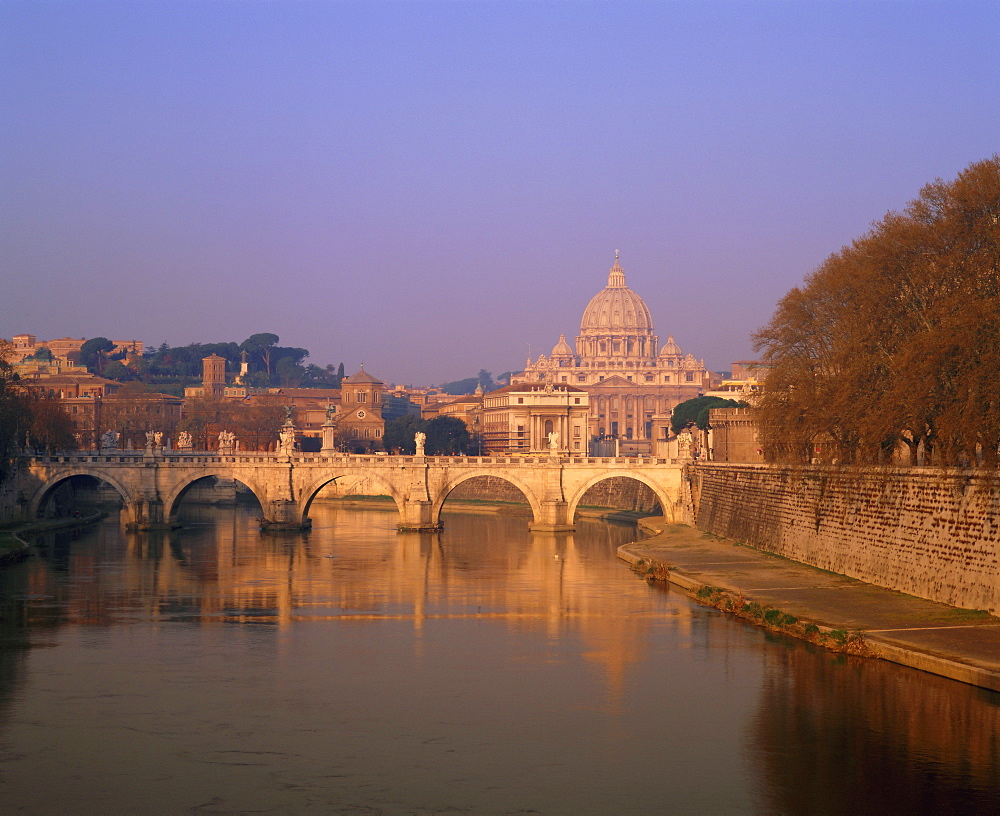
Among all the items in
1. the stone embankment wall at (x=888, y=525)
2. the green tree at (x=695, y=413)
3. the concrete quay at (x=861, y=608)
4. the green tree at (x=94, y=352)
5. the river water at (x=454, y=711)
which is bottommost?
the river water at (x=454, y=711)

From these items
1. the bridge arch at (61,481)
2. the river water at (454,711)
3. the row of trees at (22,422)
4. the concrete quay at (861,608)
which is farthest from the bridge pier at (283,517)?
the river water at (454,711)

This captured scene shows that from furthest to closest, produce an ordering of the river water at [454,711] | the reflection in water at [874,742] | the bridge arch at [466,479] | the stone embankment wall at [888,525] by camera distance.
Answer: the bridge arch at [466,479] < the stone embankment wall at [888,525] < the river water at [454,711] < the reflection in water at [874,742]

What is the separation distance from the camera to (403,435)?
13538 centimetres

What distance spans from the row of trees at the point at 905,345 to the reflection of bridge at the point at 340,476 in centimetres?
2136

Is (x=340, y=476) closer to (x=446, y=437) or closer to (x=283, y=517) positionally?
(x=283, y=517)

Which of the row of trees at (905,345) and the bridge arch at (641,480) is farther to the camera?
the bridge arch at (641,480)

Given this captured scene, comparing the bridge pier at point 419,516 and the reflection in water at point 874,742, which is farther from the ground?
the bridge pier at point 419,516

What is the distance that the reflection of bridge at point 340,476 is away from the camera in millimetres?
67000

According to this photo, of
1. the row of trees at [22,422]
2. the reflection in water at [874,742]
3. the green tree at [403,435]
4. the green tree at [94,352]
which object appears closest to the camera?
the reflection in water at [874,742]

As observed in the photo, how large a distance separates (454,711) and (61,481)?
47871 millimetres

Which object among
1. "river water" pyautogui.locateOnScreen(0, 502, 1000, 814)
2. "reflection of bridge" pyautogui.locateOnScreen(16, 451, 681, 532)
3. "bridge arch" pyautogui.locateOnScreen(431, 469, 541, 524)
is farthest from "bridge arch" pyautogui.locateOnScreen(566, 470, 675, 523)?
"river water" pyautogui.locateOnScreen(0, 502, 1000, 814)

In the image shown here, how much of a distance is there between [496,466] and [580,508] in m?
19.4

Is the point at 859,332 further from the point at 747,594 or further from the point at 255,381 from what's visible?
the point at 255,381

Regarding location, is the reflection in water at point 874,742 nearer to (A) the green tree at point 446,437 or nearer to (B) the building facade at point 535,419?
(B) the building facade at point 535,419
